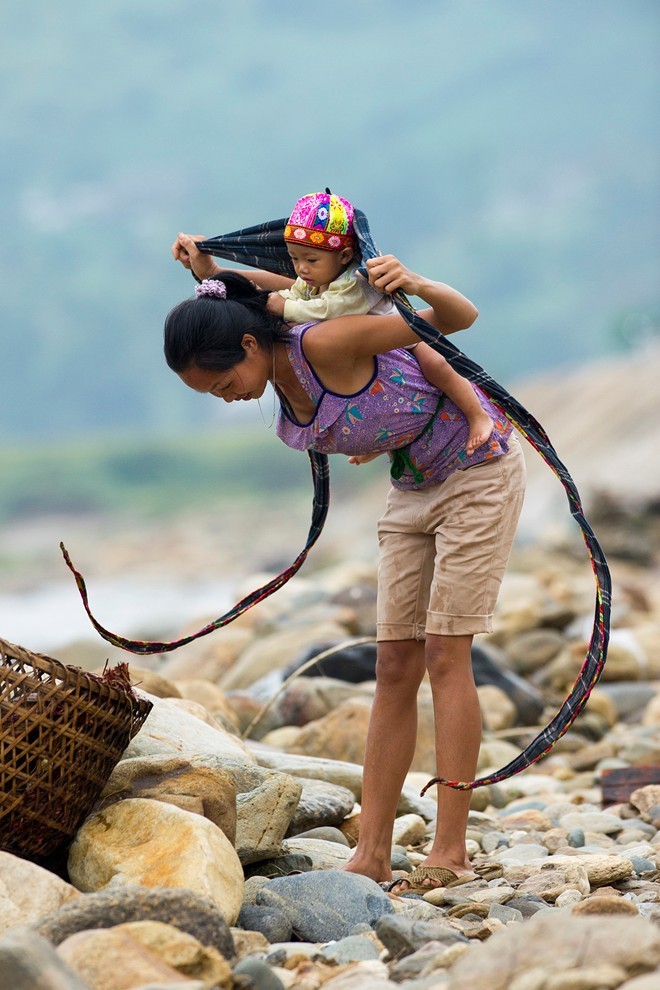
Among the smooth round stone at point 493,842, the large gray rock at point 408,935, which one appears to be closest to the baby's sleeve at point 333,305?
the large gray rock at point 408,935

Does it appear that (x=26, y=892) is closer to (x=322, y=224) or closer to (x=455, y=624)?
(x=455, y=624)

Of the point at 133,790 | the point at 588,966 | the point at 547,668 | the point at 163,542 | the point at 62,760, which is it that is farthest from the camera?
the point at 163,542

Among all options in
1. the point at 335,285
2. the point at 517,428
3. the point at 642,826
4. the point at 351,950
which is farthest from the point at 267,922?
the point at 642,826

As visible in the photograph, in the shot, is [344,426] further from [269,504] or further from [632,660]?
[269,504]

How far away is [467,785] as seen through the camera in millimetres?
3387

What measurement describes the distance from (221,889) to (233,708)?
308 cm

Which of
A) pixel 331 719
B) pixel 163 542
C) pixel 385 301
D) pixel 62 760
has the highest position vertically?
pixel 163 542

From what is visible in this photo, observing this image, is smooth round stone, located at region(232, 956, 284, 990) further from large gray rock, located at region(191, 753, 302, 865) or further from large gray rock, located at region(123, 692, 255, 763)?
large gray rock, located at region(123, 692, 255, 763)

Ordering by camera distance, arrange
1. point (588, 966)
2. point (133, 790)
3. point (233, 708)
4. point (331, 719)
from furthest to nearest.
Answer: point (233, 708), point (331, 719), point (133, 790), point (588, 966)

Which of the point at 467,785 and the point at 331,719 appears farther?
the point at 331,719

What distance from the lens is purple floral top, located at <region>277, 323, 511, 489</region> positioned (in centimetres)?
341

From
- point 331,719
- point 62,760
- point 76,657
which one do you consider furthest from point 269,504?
point 62,760

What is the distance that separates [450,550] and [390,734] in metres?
0.54

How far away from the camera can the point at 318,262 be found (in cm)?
342
